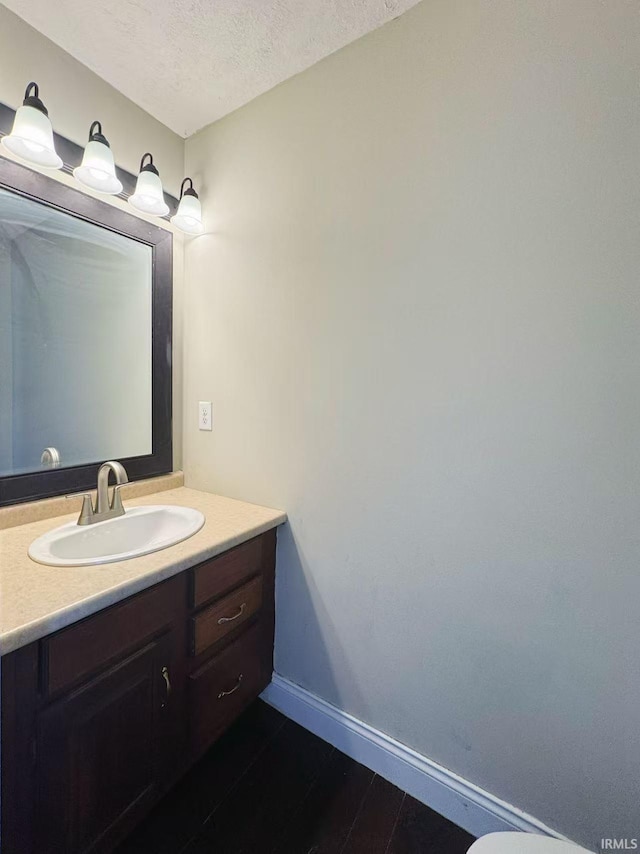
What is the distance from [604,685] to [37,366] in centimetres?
189

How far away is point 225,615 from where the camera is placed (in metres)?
1.18

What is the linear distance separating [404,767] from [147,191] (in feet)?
7.29

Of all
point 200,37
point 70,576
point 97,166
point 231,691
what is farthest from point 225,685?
point 200,37

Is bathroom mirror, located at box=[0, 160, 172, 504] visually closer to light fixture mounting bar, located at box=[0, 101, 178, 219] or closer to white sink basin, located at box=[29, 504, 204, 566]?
light fixture mounting bar, located at box=[0, 101, 178, 219]

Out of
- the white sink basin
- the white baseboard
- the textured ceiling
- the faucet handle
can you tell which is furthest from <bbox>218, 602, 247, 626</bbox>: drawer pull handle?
the textured ceiling

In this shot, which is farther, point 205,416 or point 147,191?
point 205,416

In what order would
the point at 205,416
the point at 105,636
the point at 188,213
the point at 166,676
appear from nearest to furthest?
the point at 105,636 → the point at 166,676 → the point at 188,213 → the point at 205,416

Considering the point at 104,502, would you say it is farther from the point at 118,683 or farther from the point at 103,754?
the point at 103,754

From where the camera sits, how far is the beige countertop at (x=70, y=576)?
714 mm

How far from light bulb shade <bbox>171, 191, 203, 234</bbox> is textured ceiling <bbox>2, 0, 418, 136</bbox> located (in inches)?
13.7

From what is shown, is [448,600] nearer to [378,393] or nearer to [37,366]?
[378,393]

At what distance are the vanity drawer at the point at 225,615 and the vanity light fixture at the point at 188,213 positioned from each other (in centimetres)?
147

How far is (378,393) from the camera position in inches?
46.0

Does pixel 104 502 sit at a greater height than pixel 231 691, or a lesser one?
greater
